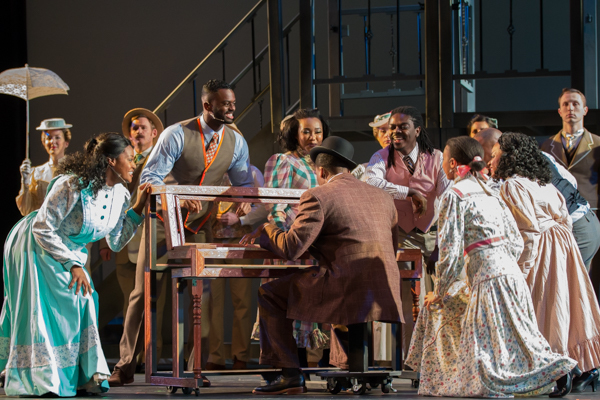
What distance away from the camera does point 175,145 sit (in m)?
4.64

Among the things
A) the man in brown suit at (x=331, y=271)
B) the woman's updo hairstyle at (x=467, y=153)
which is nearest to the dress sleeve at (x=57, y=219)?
the man in brown suit at (x=331, y=271)

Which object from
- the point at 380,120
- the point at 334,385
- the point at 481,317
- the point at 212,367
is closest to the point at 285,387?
the point at 334,385

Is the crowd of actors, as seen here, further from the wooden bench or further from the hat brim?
the wooden bench

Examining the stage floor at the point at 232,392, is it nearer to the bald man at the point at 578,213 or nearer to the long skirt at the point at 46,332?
the long skirt at the point at 46,332

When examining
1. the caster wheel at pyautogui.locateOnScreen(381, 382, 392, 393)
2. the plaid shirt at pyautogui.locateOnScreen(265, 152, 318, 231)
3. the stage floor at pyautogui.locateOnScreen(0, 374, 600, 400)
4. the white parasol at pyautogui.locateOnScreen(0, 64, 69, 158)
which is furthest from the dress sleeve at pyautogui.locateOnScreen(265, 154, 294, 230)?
the white parasol at pyautogui.locateOnScreen(0, 64, 69, 158)

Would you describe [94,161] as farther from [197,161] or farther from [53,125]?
[53,125]

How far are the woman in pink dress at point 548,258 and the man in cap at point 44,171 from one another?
3.14m

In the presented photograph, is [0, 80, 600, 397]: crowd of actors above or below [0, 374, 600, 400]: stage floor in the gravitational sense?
above

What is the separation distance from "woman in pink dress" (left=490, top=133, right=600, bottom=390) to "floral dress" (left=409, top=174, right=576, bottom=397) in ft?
0.98

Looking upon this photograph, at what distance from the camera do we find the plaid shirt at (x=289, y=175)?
4.72 m

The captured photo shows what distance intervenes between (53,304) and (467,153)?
2.12 meters

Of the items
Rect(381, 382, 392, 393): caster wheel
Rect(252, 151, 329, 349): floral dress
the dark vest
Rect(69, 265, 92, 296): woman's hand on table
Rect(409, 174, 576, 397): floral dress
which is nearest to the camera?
Rect(409, 174, 576, 397): floral dress

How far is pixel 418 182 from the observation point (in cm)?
473

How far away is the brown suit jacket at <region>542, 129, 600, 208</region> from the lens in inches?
206
